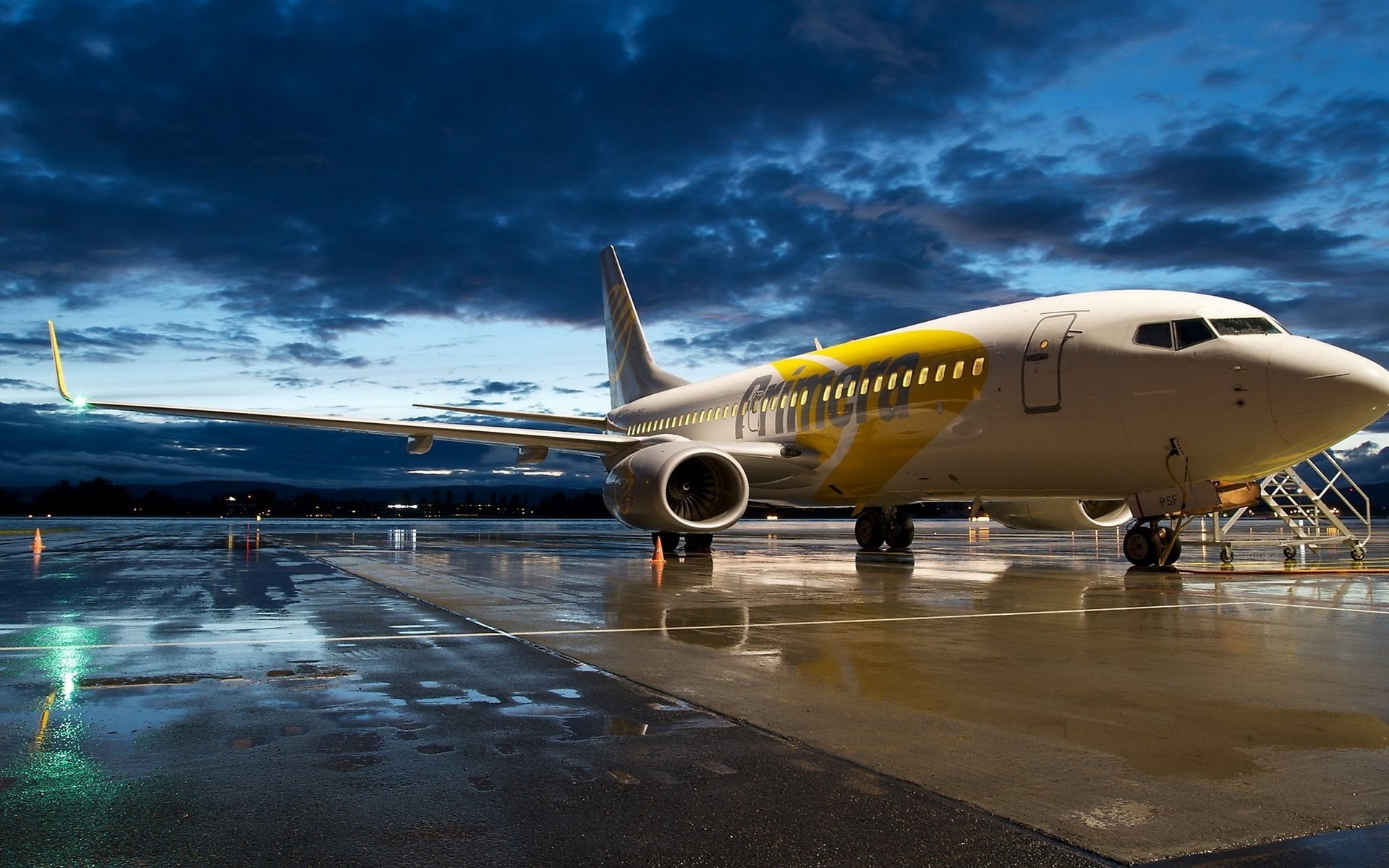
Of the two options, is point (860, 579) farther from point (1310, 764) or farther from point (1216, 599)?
point (1310, 764)

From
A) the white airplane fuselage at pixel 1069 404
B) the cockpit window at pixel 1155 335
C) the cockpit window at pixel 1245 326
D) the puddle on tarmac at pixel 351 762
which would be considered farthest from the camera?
the cockpit window at pixel 1155 335

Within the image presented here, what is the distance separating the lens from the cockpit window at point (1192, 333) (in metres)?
12.1

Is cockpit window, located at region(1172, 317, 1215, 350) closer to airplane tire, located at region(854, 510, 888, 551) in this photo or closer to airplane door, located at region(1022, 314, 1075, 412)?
airplane door, located at region(1022, 314, 1075, 412)

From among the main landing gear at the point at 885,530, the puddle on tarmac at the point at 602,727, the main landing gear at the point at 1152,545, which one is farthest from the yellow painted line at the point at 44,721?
the main landing gear at the point at 885,530

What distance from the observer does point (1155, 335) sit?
40.9 ft

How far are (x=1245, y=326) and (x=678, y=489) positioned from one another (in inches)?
334

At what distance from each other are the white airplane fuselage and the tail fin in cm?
1030

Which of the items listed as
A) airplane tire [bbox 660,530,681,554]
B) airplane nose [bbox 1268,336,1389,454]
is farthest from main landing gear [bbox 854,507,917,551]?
airplane nose [bbox 1268,336,1389,454]

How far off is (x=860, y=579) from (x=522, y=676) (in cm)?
794

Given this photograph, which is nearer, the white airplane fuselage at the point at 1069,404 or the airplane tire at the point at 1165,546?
the white airplane fuselage at the point at 1069,404

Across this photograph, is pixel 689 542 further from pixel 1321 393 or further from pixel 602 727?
pixel 602 727

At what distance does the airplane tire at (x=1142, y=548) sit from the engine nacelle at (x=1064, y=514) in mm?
2132

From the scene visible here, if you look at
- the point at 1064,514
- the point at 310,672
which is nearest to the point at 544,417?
the point at 1064,514

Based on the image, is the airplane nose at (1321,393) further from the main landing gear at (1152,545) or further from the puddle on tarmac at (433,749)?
the puddle on tarmac at (433,749)
